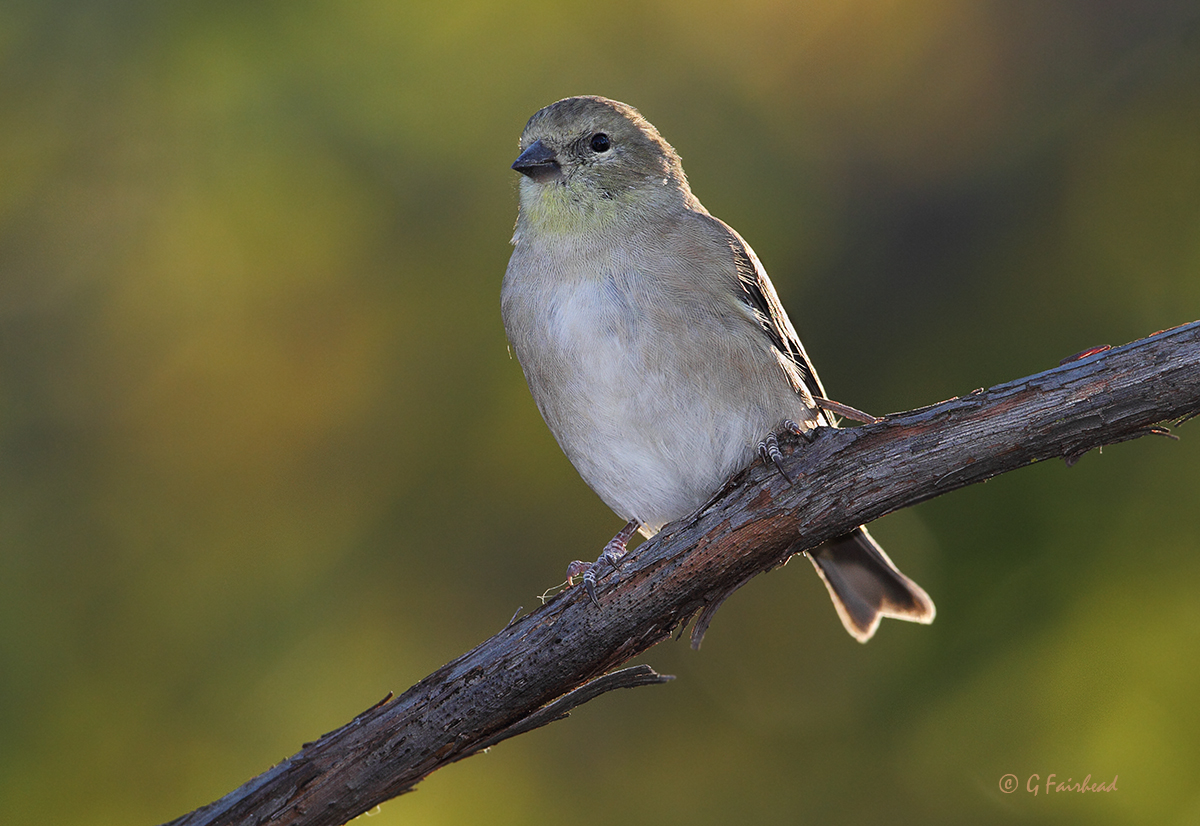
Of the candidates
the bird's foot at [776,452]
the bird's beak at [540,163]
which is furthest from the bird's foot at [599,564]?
the bird's beak at [540,163]

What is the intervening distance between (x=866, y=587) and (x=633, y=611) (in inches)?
47.0

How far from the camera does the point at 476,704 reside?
2633 mm

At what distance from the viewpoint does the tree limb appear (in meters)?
2.40

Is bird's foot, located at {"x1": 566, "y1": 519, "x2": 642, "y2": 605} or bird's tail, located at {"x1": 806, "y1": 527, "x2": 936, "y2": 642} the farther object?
bird's tail, located at {"x1": 806, "y1": 527, "x2": 936, "y2": 642}

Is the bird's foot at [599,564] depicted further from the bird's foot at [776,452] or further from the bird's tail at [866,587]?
the bird's tail at [866,587]

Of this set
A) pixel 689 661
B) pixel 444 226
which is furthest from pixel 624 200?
pixel 689 661

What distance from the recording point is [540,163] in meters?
3.34

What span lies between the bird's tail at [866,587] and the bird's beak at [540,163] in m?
1.49

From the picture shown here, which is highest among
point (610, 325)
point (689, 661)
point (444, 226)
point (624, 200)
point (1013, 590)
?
point (444, 226)

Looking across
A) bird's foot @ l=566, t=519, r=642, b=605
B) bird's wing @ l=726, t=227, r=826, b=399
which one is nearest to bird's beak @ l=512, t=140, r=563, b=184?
bird's wing @ l=726, t=227, r=826, b=399

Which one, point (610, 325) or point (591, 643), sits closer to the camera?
point (591, 643)

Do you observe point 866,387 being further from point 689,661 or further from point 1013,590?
point 689,661

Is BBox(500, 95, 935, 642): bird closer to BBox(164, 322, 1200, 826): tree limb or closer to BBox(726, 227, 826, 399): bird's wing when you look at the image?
BBox(726, 227, 826, 399): bird's wing

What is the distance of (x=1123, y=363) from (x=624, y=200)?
63.4 inches
